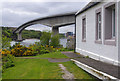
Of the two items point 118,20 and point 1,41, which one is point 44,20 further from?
point 118,20

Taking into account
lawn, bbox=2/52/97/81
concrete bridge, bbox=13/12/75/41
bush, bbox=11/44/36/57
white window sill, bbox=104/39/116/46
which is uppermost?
concrete bridge, bbox=13/12/75/41

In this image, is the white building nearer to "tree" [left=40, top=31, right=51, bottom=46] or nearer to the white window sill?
the white window sill

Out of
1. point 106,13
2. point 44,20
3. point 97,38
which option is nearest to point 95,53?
point 97,38

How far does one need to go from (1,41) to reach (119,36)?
6.57 meters

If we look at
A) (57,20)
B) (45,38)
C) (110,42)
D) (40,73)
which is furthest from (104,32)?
(57,20)

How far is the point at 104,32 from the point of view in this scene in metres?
8.55

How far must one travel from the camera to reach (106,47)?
27.6 feet

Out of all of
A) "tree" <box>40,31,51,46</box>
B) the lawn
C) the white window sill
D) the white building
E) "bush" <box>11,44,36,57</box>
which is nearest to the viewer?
the lawn

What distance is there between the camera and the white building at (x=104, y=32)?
7.31 metres

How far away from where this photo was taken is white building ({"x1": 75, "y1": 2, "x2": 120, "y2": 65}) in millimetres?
7309

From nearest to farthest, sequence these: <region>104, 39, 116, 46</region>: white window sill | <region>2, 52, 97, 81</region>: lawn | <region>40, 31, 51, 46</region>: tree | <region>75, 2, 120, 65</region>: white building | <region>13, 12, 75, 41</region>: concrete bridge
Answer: <region>2, 52, 97, 81</region>: lawn < <region>75, 2, 120, 65</region>: white building < <region>104, 39, 116, 46</region>: white window sill < <region>40, 31, 51, 46</region>: tree < <region>13, 12, 75, 41</region>: concrete bridge

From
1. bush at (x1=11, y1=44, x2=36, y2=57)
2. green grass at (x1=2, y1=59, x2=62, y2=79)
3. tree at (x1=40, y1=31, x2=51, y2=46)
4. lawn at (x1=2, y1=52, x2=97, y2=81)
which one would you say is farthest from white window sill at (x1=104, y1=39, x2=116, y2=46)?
tree at (x1=40, y1=31, x2=51, y2=46)

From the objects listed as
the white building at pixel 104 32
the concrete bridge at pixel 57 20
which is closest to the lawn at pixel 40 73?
the white building at pixel 104 32

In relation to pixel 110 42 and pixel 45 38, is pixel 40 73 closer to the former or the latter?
pixel 110 42
